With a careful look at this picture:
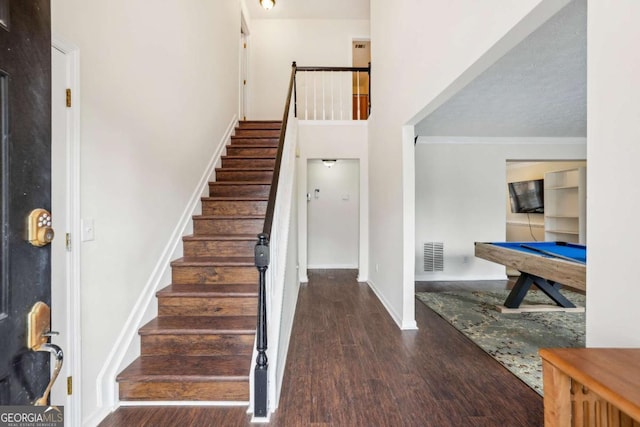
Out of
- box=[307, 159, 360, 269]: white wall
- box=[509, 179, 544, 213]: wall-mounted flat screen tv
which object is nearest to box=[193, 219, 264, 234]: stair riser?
box=[307, 159, 360, 269]: white wall

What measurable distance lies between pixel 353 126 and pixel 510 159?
2.80 meters

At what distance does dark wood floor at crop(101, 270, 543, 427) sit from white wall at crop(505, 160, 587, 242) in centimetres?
446

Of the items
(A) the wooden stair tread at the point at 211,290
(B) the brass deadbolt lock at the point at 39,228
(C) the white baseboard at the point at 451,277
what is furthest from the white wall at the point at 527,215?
(B) the brass deadbolt lock at the point at 39,228

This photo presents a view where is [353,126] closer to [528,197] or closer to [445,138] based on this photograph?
[445,138]

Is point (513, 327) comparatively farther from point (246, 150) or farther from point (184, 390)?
point (246, 150)

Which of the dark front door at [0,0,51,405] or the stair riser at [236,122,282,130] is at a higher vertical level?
the stair riser at [236,122,282,130]

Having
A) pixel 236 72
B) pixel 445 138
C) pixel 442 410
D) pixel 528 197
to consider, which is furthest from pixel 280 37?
pixel 442 410

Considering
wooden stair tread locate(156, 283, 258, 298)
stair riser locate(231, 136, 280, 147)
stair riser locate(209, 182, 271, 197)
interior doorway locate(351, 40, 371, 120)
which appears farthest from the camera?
interior doorway locate(351, 40, 371, 120)

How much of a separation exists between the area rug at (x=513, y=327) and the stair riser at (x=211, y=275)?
86.6 inches

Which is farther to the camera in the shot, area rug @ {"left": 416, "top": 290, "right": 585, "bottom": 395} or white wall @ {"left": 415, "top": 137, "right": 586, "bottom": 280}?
white wall @ {"left": 415, "top": 137, "right": 586, "bottom": 280}

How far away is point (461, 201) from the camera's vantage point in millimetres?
5035

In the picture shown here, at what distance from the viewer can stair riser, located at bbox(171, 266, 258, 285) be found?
2.54 m

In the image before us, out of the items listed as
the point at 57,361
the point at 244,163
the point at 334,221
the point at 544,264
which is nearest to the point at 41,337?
the point at 57,361

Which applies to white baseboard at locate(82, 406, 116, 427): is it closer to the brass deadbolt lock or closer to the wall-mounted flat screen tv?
the brass deadbolt lock
